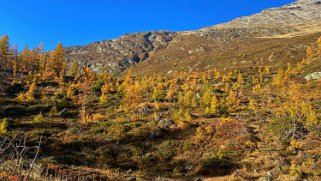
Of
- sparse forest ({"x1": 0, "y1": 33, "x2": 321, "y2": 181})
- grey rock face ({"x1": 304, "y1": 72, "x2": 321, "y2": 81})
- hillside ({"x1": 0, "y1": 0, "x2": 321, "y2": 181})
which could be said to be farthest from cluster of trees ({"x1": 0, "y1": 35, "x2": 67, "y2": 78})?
grey rock face ({"x1": 304, "y1": 72, "x2": 321, "y2": 81})

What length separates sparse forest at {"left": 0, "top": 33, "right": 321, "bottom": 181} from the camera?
33750 millimetres

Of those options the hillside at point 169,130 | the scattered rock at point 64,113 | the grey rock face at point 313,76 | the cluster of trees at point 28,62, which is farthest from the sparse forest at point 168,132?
the cluster of trees at point 28,62

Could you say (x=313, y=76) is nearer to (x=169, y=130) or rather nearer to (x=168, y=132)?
(x=169, y=130)

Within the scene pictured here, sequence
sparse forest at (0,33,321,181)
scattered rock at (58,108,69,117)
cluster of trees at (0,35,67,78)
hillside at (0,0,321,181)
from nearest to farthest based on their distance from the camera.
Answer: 1. hillside at (0,0,321,181)
2. sparse forest at (0,33,321,181)
3. scattered rock at (58,108,69,117)
4. cluster of trees at (0,35,67,78)

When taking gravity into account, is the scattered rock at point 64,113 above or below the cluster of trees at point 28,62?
below

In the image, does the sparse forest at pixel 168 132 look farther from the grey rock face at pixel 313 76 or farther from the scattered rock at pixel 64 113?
the grey rock face at pixel 313 76

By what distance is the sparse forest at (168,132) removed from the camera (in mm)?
33750

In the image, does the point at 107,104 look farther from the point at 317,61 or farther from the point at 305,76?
the point at 317,61

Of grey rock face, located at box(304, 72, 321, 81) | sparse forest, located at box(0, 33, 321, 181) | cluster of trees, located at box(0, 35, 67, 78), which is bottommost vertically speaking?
sparse forest, located at box(0, 33, 321, 181)

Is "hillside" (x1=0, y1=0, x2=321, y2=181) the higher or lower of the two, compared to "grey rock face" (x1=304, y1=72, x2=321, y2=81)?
lower

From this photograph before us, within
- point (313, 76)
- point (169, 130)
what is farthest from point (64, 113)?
point (313, 76)

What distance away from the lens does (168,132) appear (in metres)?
46.4

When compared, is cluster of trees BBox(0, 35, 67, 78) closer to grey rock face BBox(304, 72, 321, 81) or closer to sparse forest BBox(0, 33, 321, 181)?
sparse forest BBox(0, 33, 321, 181)

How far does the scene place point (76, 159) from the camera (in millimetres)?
36562
